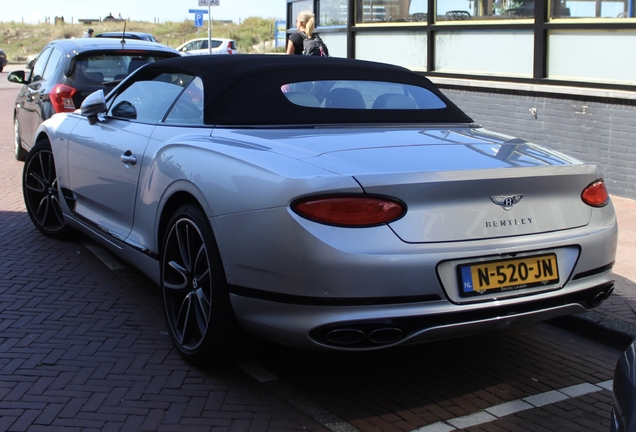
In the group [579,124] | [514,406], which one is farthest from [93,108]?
[579,124]

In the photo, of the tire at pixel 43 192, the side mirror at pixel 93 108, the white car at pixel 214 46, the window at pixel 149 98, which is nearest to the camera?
the window at pixel 149 98

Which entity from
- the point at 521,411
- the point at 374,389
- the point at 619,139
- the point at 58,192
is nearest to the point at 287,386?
the point at 374,389

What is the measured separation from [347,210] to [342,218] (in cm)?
4

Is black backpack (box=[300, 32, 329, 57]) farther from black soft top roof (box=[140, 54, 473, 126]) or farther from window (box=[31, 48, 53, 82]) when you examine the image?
black soft top roof (box=[140, 54, 473, 126])

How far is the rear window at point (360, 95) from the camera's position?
448cm

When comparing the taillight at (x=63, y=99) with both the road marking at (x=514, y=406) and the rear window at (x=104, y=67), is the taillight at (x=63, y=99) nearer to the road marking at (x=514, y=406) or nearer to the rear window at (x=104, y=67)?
the rear window at (x=104, y=67)

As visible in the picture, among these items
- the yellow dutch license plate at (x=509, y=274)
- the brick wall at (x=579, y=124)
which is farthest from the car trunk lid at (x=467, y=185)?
the brick wall at (x=579, y=124)

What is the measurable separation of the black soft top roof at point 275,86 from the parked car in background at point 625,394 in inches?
87.2

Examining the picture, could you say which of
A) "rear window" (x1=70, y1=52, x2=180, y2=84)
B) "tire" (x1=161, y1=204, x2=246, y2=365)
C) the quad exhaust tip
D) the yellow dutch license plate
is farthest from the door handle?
"rear window" (x1=70, y1=52, x2=180, y2=84)

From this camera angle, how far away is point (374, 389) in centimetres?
378

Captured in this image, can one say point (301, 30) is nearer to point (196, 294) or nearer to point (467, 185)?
point (196, 294)

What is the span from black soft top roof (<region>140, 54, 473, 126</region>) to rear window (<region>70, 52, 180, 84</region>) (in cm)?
413

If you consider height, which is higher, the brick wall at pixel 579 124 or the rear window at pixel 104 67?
the rear window at pixel 104 67

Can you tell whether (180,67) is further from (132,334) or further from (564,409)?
(564,409)
